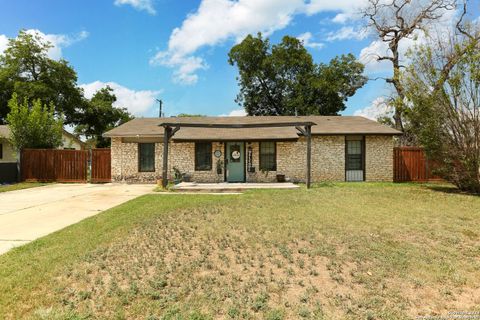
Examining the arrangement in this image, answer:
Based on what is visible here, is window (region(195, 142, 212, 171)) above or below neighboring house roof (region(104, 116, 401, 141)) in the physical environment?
below

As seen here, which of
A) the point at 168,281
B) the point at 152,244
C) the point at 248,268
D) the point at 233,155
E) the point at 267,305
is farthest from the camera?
the point at 233,155

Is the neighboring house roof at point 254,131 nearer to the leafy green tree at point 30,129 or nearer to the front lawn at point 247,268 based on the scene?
the leafy green tree at point 30,129

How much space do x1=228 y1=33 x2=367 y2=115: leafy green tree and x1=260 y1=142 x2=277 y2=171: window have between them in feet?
46.2

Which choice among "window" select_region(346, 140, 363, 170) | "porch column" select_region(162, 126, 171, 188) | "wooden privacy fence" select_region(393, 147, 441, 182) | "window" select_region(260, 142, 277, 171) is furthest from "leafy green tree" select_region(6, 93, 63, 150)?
"wooden privacy fence" select_region(393, 147, 441, 182)

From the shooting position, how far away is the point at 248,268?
14.5 ft

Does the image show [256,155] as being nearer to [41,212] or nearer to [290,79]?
[41,212]

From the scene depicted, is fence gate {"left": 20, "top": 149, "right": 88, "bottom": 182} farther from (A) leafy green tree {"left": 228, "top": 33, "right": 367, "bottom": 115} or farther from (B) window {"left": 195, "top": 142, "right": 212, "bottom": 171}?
(A) leafy green tree {"left": 228, "top": 33, "right": 367, "bottom": 115}

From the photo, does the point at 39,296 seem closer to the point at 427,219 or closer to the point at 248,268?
the point at 248,268

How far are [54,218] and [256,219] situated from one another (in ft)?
17.9

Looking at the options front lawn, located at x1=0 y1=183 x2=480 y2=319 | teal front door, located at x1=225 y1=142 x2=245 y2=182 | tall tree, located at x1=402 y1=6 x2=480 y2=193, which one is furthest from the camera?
teal front door, located at x1=225 y1=142 x2=245 y2=182

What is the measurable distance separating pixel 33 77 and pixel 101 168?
2328 cm

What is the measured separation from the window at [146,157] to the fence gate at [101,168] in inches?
82.8

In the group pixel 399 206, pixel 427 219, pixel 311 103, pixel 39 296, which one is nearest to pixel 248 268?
pixel 39 296

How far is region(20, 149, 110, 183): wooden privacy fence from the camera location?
17.3m
